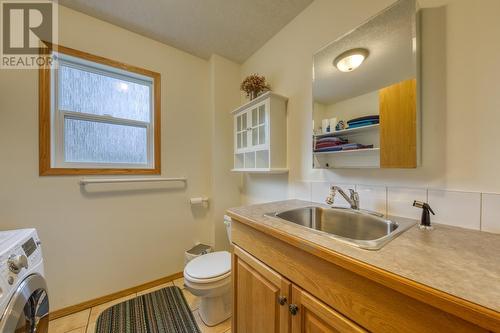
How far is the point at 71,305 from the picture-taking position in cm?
149

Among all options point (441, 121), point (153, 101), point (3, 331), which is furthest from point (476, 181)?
point (153, 101)

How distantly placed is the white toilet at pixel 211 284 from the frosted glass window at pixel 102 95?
1434 mm

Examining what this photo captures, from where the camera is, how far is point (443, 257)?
0.55 meters

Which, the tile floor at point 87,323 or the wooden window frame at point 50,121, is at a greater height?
the wooden window frame at point 50,121

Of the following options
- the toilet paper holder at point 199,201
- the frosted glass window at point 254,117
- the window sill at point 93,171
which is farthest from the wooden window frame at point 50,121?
the frosted glass window at point 254,117

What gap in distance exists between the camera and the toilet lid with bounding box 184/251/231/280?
1.31 m

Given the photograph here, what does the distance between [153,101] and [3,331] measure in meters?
1.70

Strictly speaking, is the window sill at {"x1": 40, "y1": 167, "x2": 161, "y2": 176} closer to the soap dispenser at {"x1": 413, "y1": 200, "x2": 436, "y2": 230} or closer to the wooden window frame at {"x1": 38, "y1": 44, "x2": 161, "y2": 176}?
the wooden window frame at {"x1": 38, "y1": 44, "x2": 161, "y2": 176}

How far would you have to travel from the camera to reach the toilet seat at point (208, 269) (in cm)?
128

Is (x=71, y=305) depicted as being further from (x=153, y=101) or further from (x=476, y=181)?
(x=476, y=181)

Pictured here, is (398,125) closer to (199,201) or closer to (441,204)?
(441,204)

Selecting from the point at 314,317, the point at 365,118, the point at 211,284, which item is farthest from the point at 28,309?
the point at 365,118

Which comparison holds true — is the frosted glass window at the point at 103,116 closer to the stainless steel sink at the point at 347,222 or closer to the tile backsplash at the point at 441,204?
the stainless steel sink at the point at 347,222

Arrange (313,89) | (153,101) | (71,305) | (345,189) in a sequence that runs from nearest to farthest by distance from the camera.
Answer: (345,189)
(313,89)
(71,305)
(153,101)
